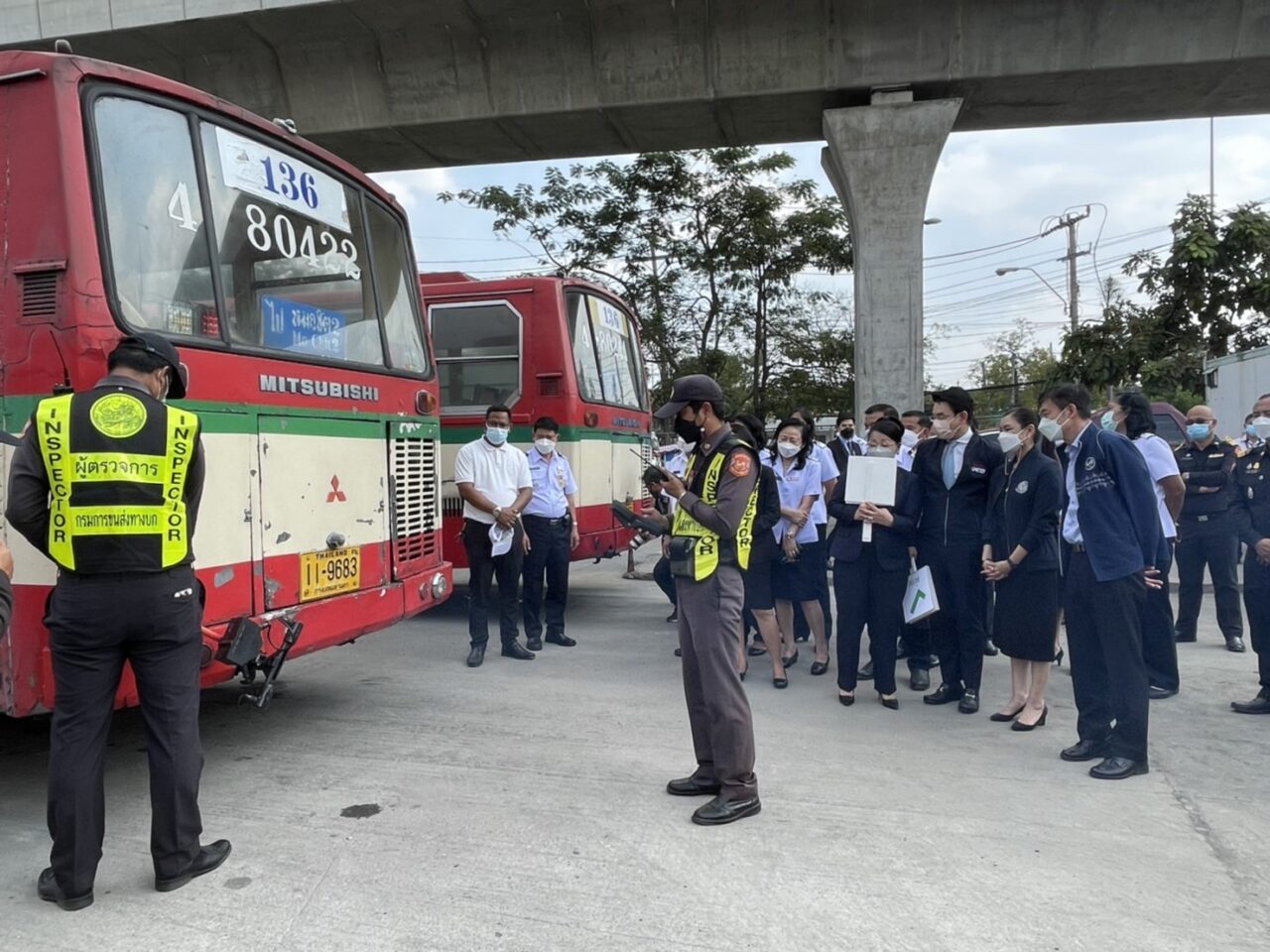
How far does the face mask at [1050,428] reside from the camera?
5.00 metres

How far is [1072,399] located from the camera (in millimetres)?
4891

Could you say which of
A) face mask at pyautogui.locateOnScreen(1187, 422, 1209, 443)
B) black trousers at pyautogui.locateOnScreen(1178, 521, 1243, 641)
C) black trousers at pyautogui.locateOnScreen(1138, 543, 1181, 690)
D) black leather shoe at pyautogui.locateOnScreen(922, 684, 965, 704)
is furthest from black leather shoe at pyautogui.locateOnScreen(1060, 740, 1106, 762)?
face mask at pyautogui.locateOnScreen(1187, 422, 1209, 443)

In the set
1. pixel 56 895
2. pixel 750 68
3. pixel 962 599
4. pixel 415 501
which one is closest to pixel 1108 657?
pixel 962 599

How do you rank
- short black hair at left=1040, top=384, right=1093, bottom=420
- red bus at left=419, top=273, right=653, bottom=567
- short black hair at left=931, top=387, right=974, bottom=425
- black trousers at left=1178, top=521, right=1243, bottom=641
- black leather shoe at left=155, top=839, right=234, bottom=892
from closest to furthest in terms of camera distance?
black leather shoe at left=155, top=839, right=234, bottom=892, short black hair at left=1040, top=384, right=1093, bottom=420, short black hair at left=931, top=387, right=974, bottom=425, black trousers at left=1178, top=521, right=1243, bottom=641, red bus at left=419, top=273, right=653, bottom=567

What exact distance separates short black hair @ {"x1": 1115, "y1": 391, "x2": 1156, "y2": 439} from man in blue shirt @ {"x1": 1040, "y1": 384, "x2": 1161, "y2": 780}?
1.74 m

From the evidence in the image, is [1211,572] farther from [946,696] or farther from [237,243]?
[237,243]

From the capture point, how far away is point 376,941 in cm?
299

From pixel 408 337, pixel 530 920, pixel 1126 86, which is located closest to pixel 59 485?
pixel 530 920

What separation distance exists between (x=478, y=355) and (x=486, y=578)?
262cm

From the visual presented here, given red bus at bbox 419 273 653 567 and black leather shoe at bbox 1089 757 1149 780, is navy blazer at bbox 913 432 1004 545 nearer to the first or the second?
black leather shoe at bbox 1089 757 1149 780

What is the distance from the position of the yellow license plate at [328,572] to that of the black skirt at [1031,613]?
3.62 m

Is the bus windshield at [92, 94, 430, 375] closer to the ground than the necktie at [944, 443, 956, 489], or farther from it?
farther from it

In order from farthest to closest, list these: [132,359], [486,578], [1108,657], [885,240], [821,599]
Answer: [885,240] < [486,578] < [821,599] < [1108,657] < [132,359]

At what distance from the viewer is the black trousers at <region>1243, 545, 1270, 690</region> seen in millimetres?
5488
